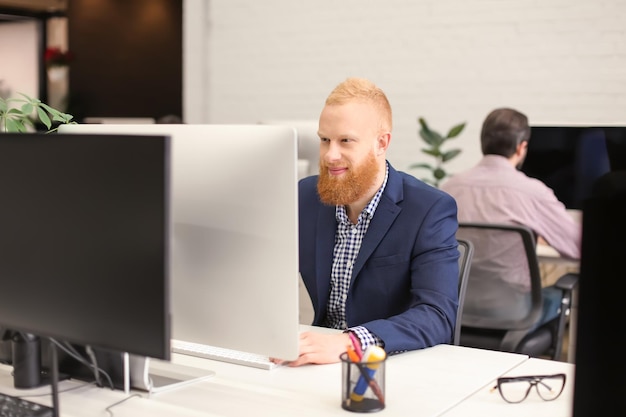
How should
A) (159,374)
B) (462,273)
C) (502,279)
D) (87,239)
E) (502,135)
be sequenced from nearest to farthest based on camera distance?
(87,239), (159,374), (462,273), (502,279), (502,135)

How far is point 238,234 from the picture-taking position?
140 cm

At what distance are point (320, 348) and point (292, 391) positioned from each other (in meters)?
0.17

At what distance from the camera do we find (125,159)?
113 cm

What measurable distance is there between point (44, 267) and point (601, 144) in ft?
8.61

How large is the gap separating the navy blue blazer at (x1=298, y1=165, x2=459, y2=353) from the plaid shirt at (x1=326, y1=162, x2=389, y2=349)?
0.02m

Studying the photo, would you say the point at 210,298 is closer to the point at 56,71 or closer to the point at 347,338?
the point at 347,338

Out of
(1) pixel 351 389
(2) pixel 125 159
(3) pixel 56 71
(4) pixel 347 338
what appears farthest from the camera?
(3) pixel 56 71

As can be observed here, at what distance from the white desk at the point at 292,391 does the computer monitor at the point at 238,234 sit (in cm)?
9

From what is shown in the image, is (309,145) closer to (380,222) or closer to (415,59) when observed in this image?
(380,222)

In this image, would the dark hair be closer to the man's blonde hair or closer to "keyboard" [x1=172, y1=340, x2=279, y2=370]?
the man's blonde hair

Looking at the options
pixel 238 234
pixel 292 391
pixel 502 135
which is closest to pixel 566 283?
pixel 502 135

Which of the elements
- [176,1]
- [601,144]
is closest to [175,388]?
[601,144]

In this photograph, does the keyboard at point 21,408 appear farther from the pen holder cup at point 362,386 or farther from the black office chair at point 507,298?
the black office chair at point 507,298

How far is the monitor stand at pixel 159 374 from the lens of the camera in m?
1.47
